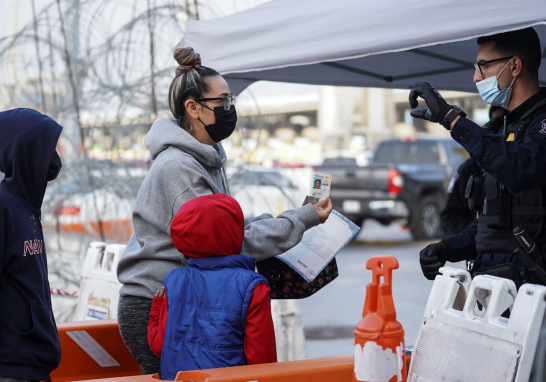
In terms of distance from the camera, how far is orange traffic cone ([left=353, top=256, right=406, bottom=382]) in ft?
6.30

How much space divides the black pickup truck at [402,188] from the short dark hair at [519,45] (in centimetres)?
976

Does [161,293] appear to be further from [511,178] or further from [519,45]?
[519,45]

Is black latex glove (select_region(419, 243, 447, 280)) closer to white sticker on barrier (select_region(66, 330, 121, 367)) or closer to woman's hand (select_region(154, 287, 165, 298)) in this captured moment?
woman's hand (select_region(154, 287, 165, 298))

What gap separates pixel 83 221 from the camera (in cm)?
544

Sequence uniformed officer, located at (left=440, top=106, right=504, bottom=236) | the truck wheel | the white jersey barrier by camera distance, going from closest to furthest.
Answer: the white jersey barrier → uniformed officer, located at (left=440, top=106, right=504, bottom=236) → the truck wheel

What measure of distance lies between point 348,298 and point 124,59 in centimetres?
479

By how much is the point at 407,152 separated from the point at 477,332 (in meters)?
11.9

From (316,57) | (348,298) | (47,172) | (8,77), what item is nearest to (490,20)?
(316,57)

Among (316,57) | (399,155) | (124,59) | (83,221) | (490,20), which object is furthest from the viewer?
(399,155)

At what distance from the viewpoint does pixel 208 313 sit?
233cm

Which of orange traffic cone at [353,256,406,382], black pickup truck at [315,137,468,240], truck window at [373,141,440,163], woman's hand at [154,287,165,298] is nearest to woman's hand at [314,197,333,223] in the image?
woman's hand at [154,287,165,298]

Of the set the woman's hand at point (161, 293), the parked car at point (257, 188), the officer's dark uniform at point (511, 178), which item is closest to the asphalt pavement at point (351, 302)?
the parked car at point (257, 188)

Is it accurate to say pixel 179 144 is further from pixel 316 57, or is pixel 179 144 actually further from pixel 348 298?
pixel 348 298

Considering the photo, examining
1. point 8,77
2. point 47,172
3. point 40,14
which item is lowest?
point 47,172
